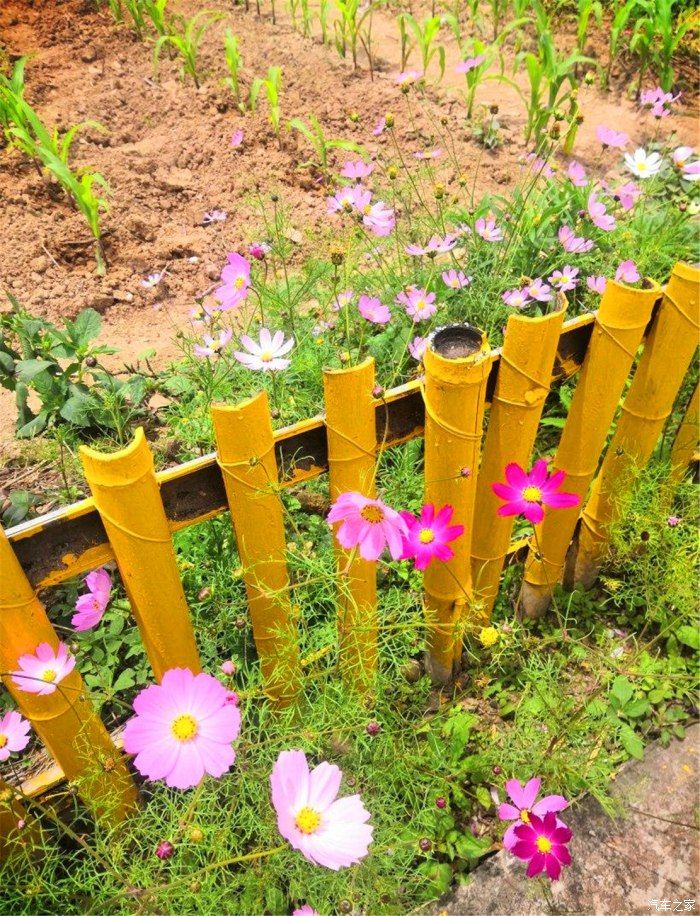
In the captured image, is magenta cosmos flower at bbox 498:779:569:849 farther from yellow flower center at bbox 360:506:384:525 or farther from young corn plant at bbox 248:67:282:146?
young corn plant at bbox 248:67:282:146

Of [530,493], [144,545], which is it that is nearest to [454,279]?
[530,493]

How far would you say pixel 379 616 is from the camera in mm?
1562

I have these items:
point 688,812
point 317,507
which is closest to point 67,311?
point 317,507

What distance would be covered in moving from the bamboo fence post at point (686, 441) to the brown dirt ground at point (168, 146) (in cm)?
149

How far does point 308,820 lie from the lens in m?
0.92

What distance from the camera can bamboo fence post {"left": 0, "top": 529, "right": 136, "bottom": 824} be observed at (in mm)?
1113

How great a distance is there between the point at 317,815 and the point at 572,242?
1703 mm

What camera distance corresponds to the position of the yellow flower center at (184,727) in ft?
2.99

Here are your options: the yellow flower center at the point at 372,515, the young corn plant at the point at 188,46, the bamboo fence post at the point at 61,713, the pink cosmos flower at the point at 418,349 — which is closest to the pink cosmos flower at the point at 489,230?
the pink cosmos flower at the point at 418,349

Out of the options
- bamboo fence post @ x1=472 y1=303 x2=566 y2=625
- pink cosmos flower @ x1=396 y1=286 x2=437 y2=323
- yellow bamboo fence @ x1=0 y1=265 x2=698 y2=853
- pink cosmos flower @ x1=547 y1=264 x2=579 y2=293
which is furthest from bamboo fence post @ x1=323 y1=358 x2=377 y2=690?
pink cosmos flower @ x1=547 y1=264 x2=579 y2=293

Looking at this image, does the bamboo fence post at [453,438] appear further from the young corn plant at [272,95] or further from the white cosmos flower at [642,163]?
the young corn plant at [272,95]

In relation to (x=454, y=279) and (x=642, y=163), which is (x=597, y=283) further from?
(x=642, y=163)

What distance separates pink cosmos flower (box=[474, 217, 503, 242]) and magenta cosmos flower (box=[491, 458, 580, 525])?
3.41ft

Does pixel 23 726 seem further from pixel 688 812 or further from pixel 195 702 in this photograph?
pixel 688 812
